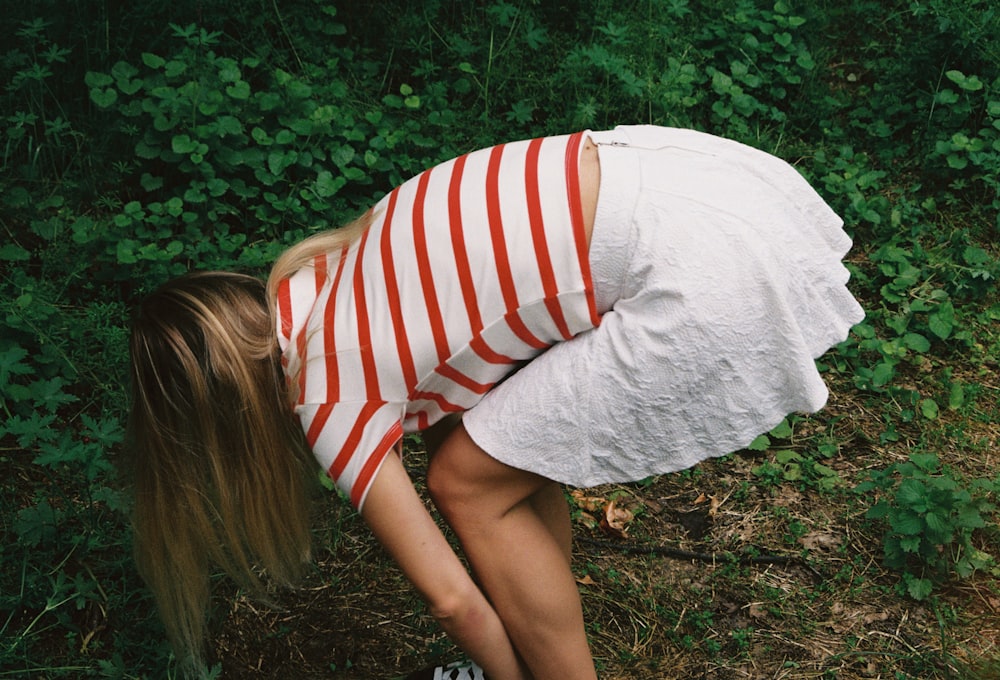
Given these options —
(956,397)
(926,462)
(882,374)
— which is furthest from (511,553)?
(956,397)

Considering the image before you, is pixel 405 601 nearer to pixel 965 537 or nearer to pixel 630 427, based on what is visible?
pixel 630 427

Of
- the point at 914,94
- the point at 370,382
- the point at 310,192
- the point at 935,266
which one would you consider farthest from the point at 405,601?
the point at 914,94

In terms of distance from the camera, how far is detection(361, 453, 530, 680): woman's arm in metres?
1.54

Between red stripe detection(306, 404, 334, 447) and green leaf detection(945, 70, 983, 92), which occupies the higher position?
red stripe detection(306, 404, 334, 447)

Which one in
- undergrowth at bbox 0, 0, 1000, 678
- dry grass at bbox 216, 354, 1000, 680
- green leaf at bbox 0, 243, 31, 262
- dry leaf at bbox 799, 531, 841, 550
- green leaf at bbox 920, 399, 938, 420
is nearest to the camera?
dry grass at bbox 216, 354, 1000, 680

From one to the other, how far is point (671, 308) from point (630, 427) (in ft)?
0.64

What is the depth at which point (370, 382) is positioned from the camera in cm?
155

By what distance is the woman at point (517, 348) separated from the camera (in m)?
1.52

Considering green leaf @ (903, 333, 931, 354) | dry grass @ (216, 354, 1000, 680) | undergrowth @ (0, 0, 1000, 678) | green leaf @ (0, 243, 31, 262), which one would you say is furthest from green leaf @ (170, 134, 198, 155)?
green leaf @ (903, 333, 931, 354)

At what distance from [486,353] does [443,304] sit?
108mm

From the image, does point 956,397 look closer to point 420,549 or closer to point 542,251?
point 542,251

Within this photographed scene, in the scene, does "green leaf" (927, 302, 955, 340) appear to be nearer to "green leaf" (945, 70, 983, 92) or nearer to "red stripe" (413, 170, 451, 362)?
"green leaf" (945, 70, 983, 92)

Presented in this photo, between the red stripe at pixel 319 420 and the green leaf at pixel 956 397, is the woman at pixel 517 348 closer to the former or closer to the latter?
the red stripe at pixel 319 420

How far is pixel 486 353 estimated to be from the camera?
159cm
